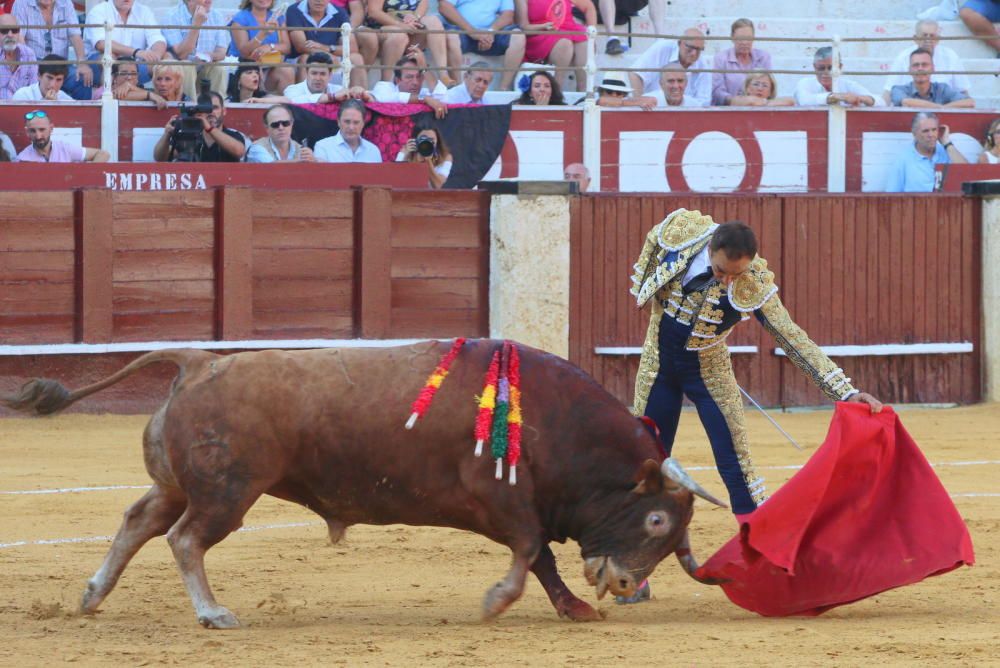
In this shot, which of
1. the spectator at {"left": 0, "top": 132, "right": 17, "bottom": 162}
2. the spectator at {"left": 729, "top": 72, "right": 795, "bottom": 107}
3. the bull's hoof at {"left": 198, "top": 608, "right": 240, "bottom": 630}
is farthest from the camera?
the spectator at {"left": 729, "top": 72, "right": 795, "bottom": 107}

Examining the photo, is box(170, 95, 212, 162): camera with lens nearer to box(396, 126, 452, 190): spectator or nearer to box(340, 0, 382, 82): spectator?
box(396, 126, 452, 190): spectator

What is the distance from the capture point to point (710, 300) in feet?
16.6

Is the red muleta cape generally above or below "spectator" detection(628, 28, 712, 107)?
below

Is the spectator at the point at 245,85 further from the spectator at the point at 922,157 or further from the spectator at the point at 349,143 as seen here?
the spectator at the point at 922,157

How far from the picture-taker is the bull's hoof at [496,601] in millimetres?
4684

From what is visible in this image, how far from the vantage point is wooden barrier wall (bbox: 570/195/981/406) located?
10.2 metres

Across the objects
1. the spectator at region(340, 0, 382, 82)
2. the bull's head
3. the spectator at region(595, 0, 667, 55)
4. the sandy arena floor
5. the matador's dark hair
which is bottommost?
the sandy arena floor

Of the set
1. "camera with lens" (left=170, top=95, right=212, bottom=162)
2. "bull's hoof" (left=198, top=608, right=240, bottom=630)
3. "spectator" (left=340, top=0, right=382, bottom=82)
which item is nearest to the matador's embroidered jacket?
"bull's hoof" (left=198, top=608, right=240, bottom=630)

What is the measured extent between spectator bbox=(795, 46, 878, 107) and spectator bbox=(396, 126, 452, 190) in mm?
2756

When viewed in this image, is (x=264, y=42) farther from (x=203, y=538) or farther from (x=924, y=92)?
(x=203, y=538)

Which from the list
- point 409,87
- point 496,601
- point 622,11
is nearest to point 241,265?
point 409,87

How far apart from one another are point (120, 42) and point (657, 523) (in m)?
6.74

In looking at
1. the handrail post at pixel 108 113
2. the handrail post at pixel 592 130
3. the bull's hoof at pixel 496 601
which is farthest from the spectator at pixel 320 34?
the bull's hoof at pixel 496 601

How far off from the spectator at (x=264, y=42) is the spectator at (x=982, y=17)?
5.79m
